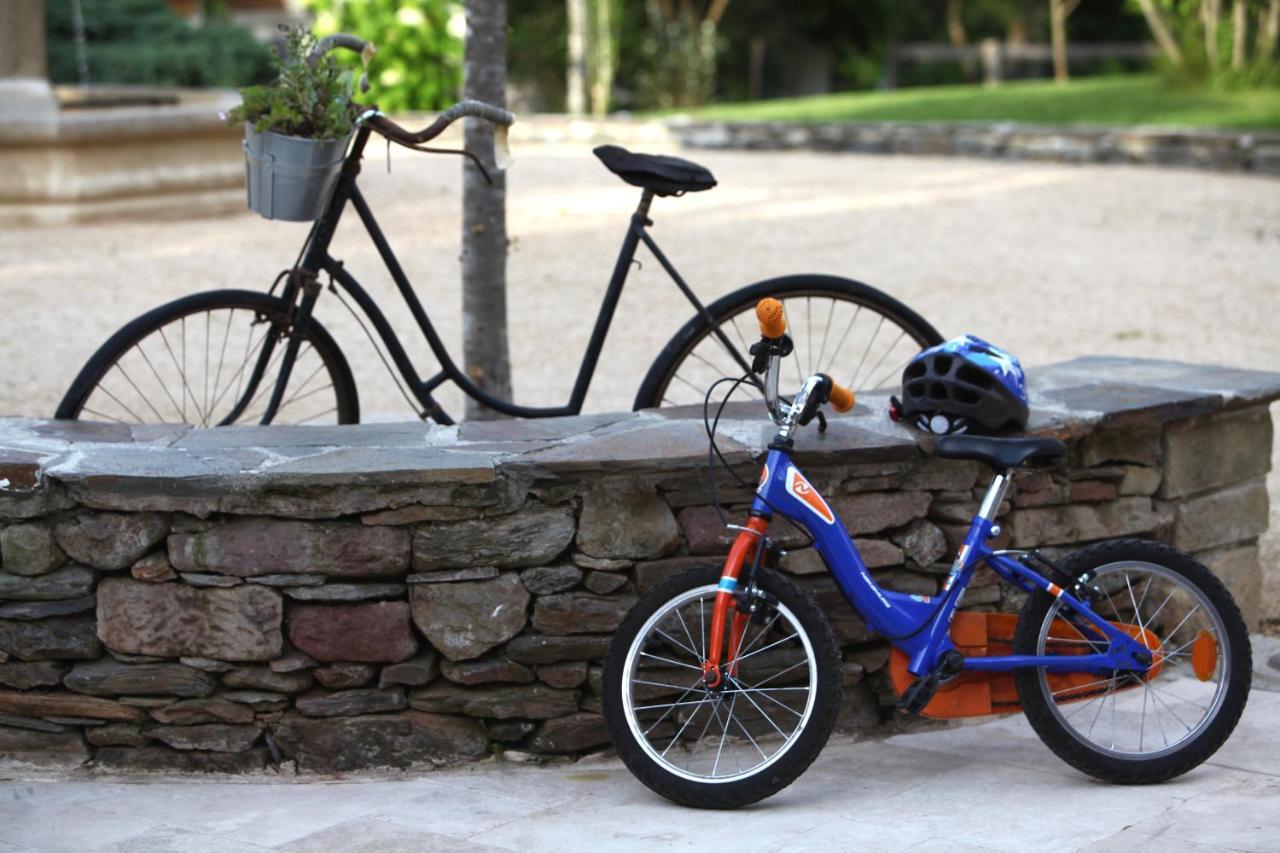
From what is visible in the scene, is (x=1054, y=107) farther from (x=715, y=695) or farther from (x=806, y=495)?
(x=715, y=695)

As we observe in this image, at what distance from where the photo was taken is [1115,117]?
16.1 meters

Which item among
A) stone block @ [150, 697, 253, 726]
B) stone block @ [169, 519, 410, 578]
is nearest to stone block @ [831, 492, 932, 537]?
stone block @ [169, 519, 410, 578]

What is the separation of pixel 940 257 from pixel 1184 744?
6.74 metres

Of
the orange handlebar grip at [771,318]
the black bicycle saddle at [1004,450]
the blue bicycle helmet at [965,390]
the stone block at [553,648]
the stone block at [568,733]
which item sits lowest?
the stone block at [568,733]

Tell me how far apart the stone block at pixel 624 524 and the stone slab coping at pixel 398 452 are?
85 millimetres

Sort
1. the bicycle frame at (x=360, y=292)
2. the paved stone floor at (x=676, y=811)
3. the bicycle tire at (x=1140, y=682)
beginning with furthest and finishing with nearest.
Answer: the bicycle frame at (x=360, y=292) < the bicycle tire at (x=1140, y=682) < the paved stone floor at (x=676, y=811)

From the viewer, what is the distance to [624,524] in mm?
3566

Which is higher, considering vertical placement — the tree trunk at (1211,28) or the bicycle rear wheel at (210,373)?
the tree trunk at (1211,28)

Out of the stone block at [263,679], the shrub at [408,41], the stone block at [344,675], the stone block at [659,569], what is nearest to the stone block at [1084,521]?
the stone block at [659,569]

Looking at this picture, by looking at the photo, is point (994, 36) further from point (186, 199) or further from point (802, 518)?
point (802, 518)

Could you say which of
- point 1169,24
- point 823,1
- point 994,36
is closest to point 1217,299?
point 1169,24

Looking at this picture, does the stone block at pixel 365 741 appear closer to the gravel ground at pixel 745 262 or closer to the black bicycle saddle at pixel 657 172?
the black bicycle saddle at pixel 657 172

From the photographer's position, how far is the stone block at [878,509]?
3.70 meters

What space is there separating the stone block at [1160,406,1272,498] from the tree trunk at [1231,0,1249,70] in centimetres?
1382
